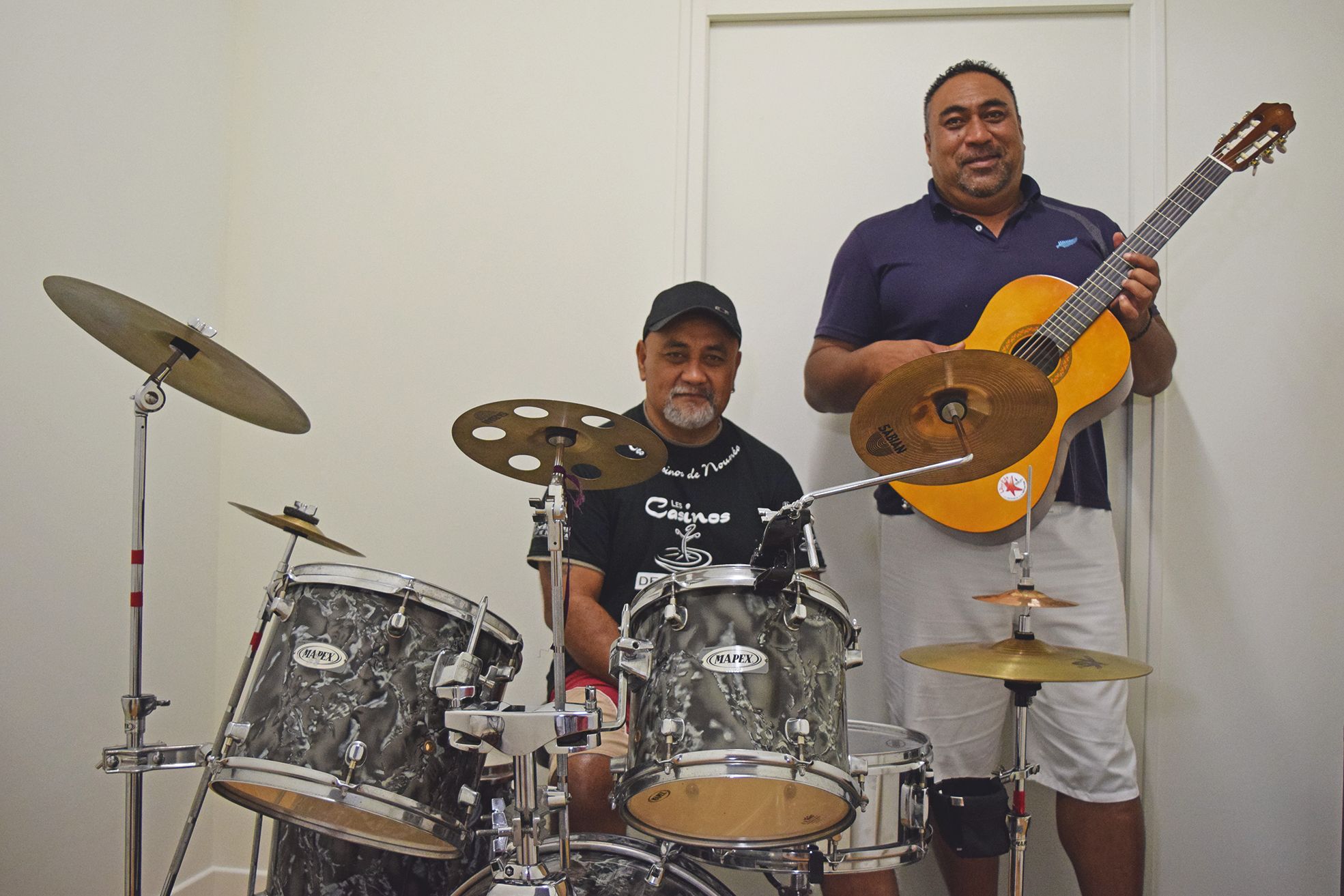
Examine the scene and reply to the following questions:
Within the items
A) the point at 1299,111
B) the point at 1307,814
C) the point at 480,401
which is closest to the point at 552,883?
the point at 480,401

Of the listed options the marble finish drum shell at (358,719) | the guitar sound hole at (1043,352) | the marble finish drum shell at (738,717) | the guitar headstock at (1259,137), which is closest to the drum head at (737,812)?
the marble finish drum shell at (738,717)

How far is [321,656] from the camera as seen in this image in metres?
1.66

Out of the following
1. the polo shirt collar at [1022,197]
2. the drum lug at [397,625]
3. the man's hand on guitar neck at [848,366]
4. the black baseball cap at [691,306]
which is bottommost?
the drum lug at [397,625]

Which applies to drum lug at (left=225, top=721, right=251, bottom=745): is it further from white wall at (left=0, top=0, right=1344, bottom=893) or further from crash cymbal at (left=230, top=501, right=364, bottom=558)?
white wall at (left=0, top=0, right=1344, bottom=893)

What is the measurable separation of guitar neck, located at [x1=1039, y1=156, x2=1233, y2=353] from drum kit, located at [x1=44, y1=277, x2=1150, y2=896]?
52cm

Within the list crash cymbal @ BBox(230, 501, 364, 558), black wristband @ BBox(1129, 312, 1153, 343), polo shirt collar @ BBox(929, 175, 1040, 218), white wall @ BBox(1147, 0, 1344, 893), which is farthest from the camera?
white wall @ BBox(1147, 0, 1344, 893)

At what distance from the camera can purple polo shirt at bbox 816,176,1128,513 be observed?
230cm

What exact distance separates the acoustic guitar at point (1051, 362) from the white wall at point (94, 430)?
6.66ft

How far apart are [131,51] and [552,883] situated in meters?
2.47

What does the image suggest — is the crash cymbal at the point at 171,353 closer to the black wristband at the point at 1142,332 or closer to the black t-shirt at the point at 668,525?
the black t-shirt at the point at 668,525

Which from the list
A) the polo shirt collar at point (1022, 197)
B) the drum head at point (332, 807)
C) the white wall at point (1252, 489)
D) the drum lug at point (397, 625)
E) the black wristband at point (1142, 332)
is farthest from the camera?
the white wall at point (1252, 489)

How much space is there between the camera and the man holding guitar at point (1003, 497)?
2.20m

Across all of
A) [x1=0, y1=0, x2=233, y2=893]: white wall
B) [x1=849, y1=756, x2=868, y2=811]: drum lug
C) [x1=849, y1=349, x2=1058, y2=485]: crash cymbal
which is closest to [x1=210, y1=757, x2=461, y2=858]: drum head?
[x1=849, y1=756, x2=868, y2=811]: drum lug

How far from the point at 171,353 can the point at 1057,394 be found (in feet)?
5.99
